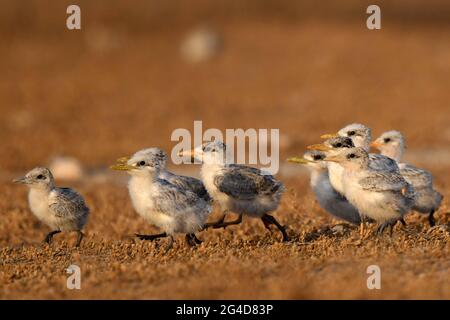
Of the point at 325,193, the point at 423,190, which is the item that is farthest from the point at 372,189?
the point at 423,190

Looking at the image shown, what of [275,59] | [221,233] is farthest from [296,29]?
[221,233]

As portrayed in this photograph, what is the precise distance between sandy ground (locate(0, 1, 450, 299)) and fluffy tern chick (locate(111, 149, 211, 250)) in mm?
426

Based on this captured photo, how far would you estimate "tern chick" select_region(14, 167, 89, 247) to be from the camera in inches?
480

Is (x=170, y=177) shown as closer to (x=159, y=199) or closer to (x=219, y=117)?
(x=159, y=199)

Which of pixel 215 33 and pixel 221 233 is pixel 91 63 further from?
pixel 221 233

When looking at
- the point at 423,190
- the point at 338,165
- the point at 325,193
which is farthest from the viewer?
the point at 325,193

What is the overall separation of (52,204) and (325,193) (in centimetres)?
414

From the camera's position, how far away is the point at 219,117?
29.4 metres

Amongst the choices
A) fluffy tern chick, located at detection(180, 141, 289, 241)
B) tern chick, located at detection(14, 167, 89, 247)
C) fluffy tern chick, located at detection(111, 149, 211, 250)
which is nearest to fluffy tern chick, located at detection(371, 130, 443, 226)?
fluffy tern chick, located at detection(180, 141, 289, 241)

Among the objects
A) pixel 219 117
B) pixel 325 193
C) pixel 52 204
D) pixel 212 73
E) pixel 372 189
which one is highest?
pixel 212 73

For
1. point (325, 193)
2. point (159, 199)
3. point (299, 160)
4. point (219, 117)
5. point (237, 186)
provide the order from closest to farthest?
1. point (159, 199)
2. point (237, 186)
3. point (299, 160)
4. point (325, 193)
5. point (219, 117)

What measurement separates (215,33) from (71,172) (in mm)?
18130

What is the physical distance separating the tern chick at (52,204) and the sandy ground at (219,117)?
0.48 metres

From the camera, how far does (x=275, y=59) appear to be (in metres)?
36.6
